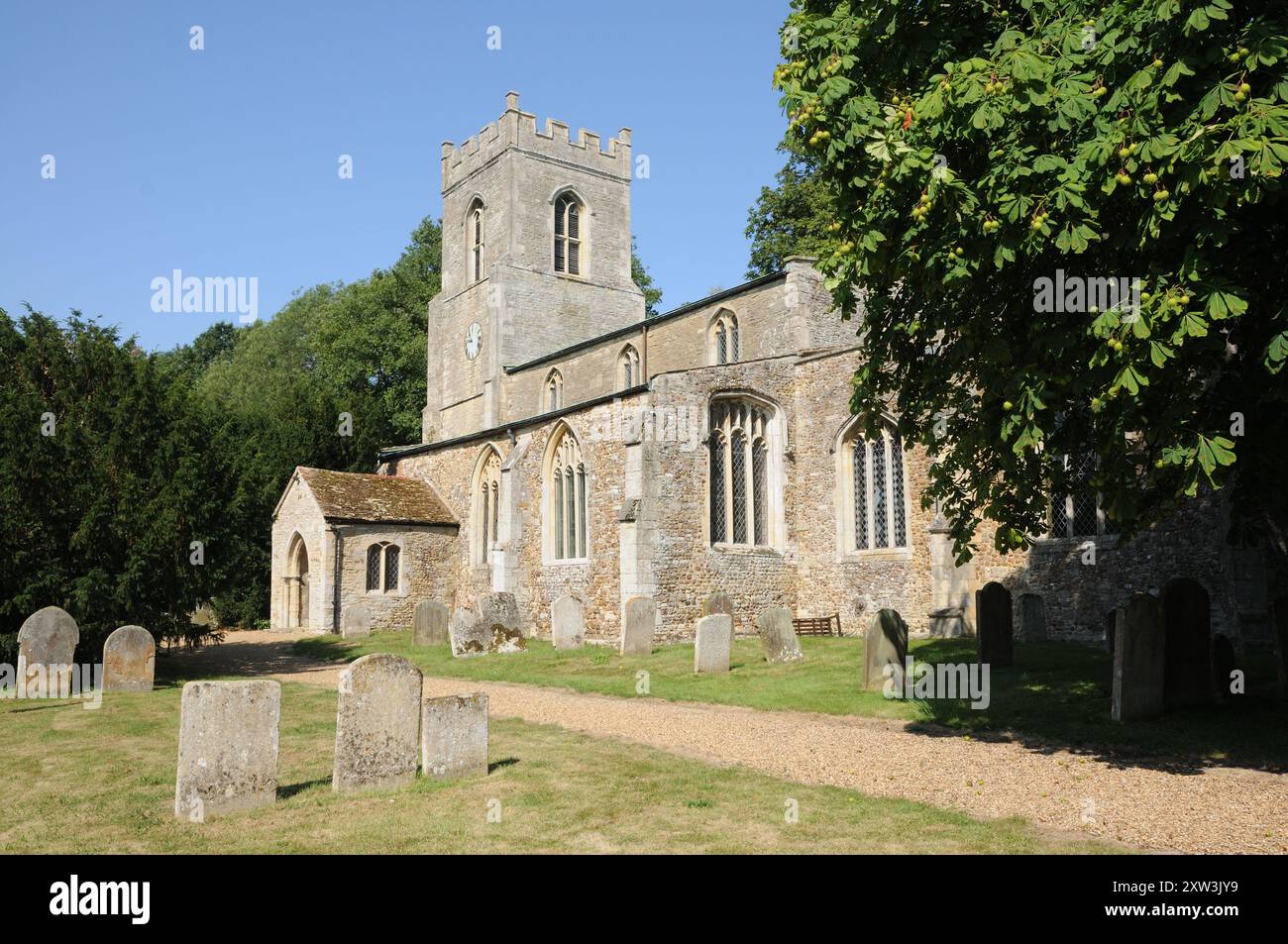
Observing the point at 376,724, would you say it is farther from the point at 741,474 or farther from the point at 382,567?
the point at 382,567

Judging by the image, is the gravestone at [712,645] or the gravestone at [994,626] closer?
the gravestone at [994,626]

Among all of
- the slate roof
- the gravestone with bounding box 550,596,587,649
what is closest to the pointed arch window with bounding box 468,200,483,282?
the slate roof

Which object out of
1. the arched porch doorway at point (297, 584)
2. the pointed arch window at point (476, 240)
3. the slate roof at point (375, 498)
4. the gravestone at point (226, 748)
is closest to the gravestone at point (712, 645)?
the gravestone at point (226, 748)

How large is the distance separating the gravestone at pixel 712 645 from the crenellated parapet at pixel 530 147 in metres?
27.5

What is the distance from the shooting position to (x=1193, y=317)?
6461 millimetres

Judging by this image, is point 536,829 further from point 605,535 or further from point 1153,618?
point 605,535

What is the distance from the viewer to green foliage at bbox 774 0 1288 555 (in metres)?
6.54

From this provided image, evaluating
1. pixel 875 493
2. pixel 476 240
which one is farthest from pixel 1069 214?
pixel 476 240

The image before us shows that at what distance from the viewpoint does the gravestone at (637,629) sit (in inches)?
741

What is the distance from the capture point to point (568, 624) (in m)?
21.2

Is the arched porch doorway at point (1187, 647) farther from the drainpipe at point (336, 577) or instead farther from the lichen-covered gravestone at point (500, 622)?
the drainpipe at point (336, 577)

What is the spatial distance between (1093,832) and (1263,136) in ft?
15.7

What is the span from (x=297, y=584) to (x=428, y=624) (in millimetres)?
9008
